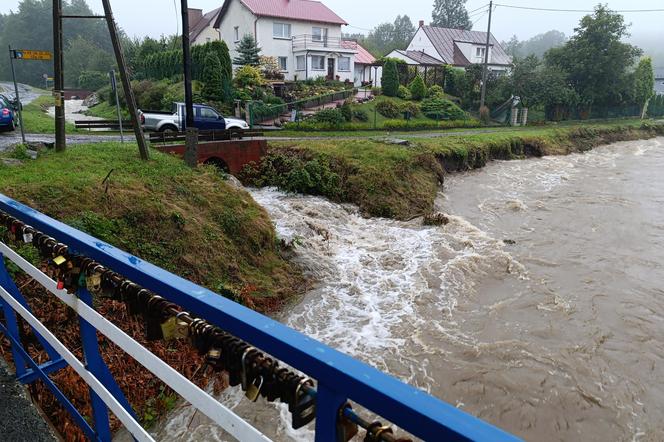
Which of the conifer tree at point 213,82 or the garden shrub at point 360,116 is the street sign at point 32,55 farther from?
the garden shrub at point 360,116

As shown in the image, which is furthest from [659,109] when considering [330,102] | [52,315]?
[52,315]

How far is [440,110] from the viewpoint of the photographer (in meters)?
35.1

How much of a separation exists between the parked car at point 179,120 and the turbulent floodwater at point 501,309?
6592mm

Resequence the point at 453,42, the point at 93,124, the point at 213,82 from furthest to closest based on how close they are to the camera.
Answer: the point at 453,42, the point at 213,82, the point at 93,124

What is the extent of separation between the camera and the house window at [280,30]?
39.2 m

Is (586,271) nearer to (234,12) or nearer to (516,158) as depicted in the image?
(516,158)

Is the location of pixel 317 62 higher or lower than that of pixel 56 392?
higher

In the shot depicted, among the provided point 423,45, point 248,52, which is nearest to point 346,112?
point 248,52

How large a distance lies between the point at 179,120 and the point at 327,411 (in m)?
20.3

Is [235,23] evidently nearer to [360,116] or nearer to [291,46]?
[291,46]

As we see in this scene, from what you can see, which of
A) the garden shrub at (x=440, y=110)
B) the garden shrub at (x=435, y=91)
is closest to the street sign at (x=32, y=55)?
the garden shrub at (x=440, y=110)

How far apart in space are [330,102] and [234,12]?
14663 millimetres

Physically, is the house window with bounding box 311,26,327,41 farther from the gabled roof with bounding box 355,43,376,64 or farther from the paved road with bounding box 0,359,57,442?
the paved road with bounding box 0,359,57,442

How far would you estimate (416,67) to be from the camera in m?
43.3
